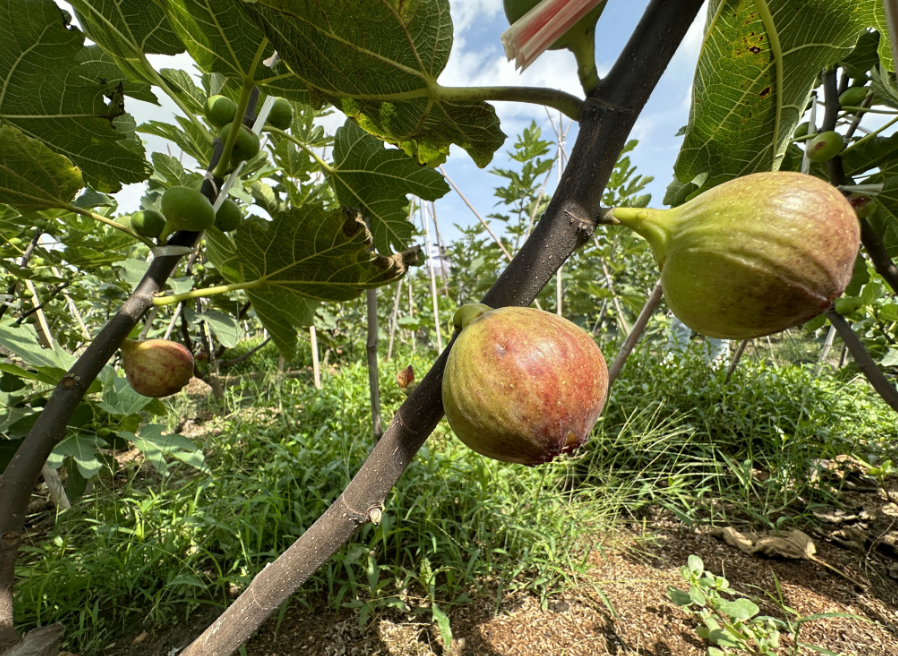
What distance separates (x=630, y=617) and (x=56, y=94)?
2175 millimetres

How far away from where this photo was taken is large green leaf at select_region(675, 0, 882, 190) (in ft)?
1.66

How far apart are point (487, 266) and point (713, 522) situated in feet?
8.66

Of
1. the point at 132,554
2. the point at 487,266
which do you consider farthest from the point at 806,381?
the point at 132,554

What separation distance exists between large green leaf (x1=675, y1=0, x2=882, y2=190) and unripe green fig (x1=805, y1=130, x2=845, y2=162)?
584mm

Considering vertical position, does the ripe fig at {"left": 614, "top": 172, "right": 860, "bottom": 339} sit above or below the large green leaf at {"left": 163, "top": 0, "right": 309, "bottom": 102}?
below

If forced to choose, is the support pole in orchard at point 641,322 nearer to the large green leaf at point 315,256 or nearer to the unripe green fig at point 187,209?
the large green leaf at point 315,256

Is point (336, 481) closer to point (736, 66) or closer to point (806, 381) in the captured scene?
point (736, 66)

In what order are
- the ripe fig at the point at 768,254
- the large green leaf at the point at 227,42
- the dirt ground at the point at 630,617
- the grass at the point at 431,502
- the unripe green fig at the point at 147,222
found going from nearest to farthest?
the ripe fig at the point at 768,254 < the large green leaf at the point at 227,42 < the unripe green fig at the point at 147,222 < the dirt ground at the point at 630,617 < the grass at the point at 431,502

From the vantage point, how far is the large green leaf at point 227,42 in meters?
0.65

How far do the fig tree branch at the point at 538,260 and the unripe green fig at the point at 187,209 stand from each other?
52 cm

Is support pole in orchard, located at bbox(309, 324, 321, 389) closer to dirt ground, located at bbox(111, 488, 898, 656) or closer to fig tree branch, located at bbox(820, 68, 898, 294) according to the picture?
dirt ground, located at bbox(111, 488, 898, 656)

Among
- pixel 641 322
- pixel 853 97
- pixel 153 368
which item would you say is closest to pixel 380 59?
pixel 153 368

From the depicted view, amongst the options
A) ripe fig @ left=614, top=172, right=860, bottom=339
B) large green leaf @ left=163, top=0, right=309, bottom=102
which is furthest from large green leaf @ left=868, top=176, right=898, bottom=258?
large green leaf @ left=163, top=0, right=309, bottom=102

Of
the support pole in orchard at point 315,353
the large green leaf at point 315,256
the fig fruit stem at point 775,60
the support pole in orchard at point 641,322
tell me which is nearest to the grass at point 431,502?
the support pole in orchard at point 315,353
